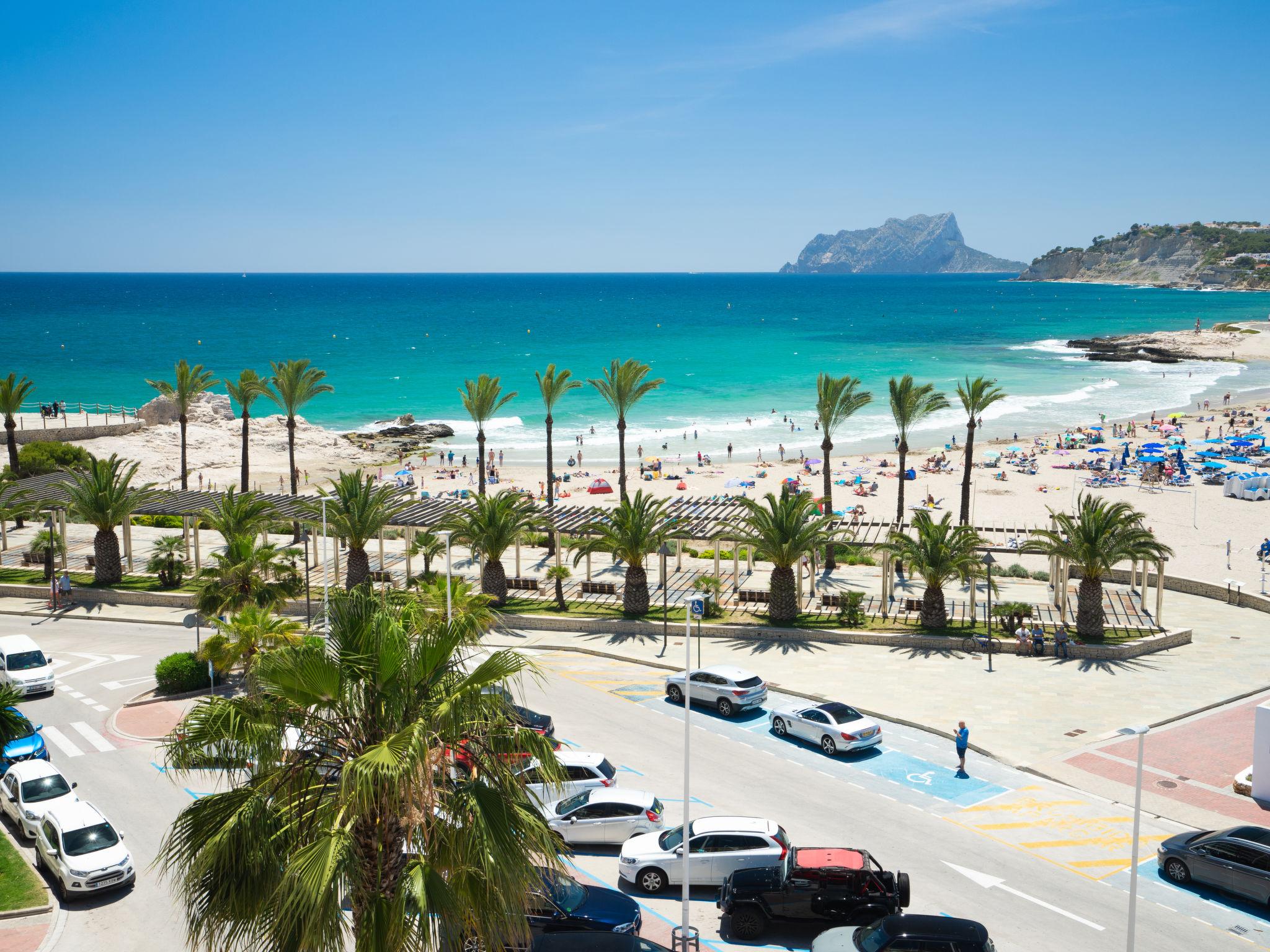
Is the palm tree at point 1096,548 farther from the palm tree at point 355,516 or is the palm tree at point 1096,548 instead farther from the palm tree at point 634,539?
the palm tree at point 355,516

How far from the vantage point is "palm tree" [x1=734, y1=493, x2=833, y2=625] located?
1241 inches

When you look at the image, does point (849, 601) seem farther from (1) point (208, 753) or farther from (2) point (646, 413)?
(2) point (646, 413)

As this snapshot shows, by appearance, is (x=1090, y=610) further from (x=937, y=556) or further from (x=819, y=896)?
(x=819, y=896)

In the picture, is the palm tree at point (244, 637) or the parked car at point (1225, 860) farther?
the palm tree at point (244, 637)

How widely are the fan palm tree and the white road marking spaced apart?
16.0 meters

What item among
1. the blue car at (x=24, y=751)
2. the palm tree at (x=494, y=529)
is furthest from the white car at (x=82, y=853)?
the palm tree at (x=494, y=529)

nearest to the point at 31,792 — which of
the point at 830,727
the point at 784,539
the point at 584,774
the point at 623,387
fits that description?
the point at 584,774

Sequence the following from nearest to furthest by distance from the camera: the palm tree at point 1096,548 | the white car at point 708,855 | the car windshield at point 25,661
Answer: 1. the white car at point 708,855
2. the car windshield at point 25,661
3. the palm tree at point 1096,548

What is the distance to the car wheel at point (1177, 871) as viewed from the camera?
17.0 m

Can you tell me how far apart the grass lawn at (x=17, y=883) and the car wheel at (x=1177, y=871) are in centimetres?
1834

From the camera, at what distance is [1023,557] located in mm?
43406

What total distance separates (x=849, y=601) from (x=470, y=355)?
4246 inches

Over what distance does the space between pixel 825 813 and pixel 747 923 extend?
4559 millimetres

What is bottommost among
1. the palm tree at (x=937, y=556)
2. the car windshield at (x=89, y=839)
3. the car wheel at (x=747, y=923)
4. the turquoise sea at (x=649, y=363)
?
the car wheel at (x=747, y=923)
